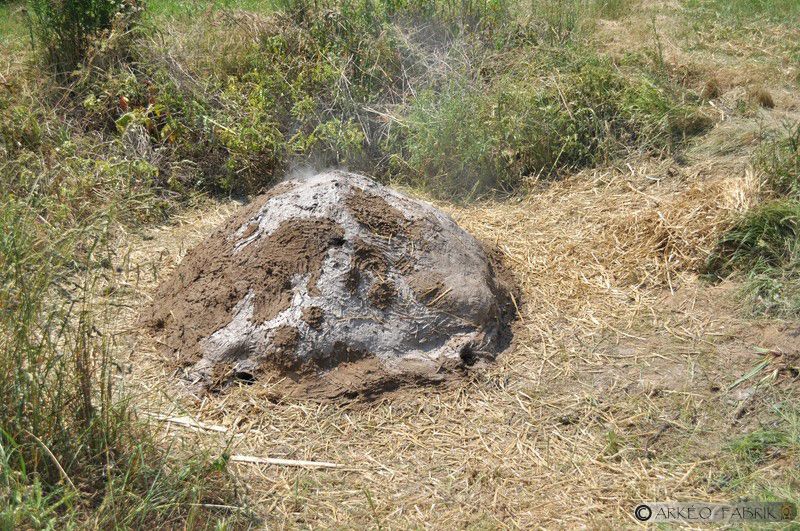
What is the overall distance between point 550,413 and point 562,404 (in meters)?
A: 0.09

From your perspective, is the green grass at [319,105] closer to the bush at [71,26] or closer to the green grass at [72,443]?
the bush at [71,26]

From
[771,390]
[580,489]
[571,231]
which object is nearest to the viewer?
[580,489]

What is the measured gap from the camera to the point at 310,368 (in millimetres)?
4121

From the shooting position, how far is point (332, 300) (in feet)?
13.7

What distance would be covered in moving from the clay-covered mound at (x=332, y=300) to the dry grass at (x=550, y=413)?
0.14 m

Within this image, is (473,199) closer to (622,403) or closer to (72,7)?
(622,403)

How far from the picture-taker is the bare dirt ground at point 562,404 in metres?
3.48

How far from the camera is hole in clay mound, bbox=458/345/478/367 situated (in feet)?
14.1

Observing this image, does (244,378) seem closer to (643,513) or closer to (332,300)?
(332,300)

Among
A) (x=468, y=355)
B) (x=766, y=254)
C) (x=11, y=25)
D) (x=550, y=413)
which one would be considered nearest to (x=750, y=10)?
(x=766, y=254)

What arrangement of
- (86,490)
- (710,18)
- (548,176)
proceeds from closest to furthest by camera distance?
(86,490), (548,176), (710,18)

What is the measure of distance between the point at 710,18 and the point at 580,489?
233 inches

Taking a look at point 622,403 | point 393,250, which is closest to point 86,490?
point 393,250

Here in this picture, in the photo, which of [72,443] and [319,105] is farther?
[319,105]
